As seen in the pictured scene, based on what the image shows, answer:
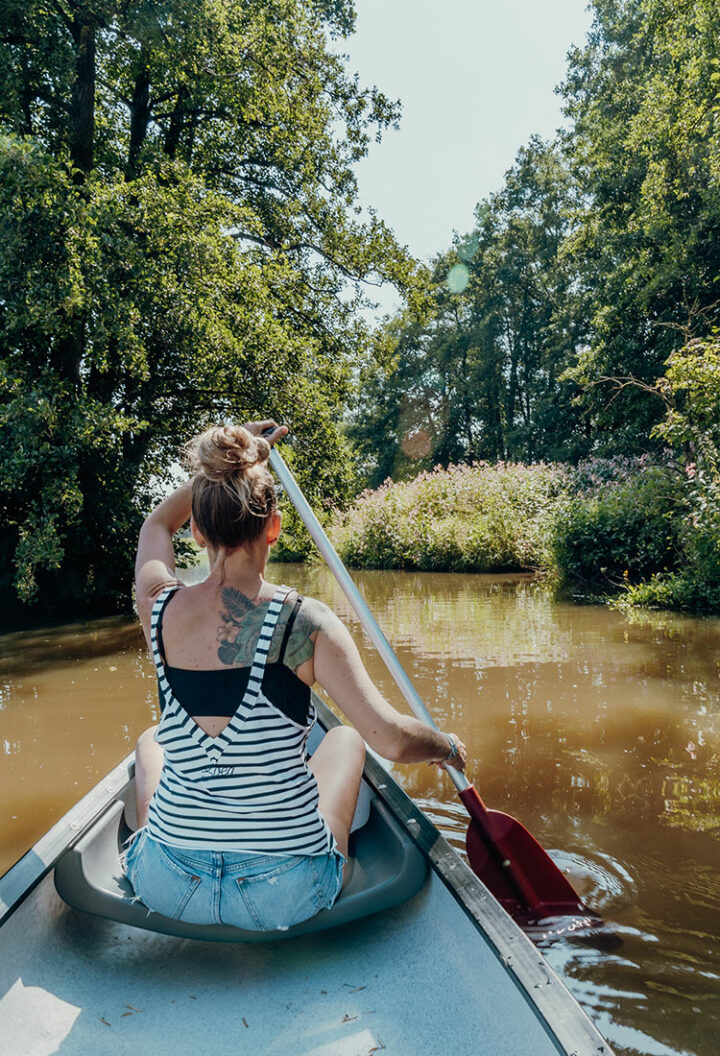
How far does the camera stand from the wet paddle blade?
2584mm

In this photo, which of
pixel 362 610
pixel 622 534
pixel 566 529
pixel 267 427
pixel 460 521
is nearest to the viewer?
pixel 267 427

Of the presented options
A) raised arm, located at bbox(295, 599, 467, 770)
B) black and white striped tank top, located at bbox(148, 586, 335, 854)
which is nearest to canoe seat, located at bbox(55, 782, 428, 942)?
black and white striped tank top, located at bbox(148, 586, 335, 854)

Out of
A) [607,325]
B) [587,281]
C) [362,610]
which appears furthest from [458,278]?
[362,610]

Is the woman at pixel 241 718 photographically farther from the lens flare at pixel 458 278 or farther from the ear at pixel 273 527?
the lens flare at pixel 458 278

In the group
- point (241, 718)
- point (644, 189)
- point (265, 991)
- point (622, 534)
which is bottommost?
point (265, 991)

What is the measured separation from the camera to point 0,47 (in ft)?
28.7

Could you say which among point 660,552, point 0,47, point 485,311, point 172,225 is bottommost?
point 660,552

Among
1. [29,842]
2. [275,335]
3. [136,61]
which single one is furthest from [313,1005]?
[136,61]

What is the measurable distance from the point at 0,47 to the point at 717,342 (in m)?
8.53

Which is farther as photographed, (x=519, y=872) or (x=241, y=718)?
(x=519, y=872)

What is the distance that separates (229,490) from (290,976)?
1.06m

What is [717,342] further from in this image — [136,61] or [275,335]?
[136,61]

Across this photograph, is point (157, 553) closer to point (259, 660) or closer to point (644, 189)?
point (259, 660)

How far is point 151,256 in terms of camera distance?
9.55 meters
